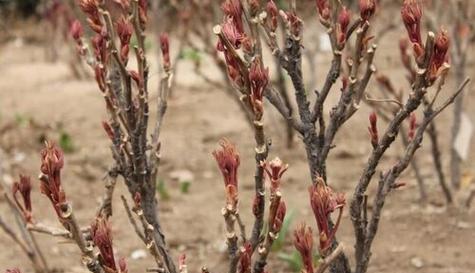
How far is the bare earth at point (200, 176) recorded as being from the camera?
3.71 meters

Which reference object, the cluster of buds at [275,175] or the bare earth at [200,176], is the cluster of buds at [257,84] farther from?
the bare earth at [200,176]

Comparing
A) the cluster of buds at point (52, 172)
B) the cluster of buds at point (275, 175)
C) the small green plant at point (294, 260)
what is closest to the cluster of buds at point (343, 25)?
the cluster of buds at point (275, 175)

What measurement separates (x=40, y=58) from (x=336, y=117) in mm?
9540

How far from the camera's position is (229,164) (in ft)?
5.72

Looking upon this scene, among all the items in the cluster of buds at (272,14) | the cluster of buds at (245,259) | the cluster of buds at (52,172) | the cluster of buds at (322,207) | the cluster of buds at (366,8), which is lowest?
the cluster of buds at (245,259)

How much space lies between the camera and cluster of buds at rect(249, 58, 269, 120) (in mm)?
1756

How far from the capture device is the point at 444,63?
77.6 inches

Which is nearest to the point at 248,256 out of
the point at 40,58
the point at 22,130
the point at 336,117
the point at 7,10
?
the point at 336,117

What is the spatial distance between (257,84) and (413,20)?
37cm

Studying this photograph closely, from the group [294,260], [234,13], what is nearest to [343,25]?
[234,13]

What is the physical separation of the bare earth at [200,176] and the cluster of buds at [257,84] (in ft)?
5.83

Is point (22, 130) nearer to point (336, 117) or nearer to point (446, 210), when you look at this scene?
point (446, 210)

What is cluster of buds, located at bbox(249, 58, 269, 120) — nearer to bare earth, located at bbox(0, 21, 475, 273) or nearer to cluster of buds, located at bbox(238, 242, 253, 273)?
cluster of buds, located at bbox(238, 242, 253, 273)

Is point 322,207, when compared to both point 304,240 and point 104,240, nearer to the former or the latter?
point 304,240
